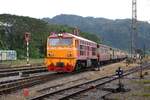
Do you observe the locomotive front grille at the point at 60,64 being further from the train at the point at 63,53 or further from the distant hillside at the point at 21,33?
the distant hillside at the point at 21,33

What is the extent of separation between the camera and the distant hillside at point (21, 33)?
7206cm

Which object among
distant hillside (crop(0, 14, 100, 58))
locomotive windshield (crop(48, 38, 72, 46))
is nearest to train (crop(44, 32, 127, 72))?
locomotive windshield (crop(48, 38, 72, 46))

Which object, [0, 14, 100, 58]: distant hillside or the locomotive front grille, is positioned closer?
the locomotive front grille

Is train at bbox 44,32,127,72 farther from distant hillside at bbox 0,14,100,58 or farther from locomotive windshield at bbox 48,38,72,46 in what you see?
distant hillside at bbox 0,14,100,58

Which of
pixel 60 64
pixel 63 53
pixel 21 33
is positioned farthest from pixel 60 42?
pixel 21 33

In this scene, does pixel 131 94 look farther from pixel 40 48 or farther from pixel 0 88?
pixel 40 48

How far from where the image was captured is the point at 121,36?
19050cm

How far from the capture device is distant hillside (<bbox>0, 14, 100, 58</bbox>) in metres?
72.1

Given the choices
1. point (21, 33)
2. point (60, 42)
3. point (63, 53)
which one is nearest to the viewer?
point (63, 53)

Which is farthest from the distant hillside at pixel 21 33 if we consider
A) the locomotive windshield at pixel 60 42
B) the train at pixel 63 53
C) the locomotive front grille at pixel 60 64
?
the locomotive front grille at pixel 60 64

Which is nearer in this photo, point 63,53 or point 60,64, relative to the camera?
point 60,64

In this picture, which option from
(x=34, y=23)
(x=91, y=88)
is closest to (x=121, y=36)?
(x=34, y=23)

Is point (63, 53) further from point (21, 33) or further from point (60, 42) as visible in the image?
point (21, 33)

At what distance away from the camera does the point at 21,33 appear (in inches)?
2950
